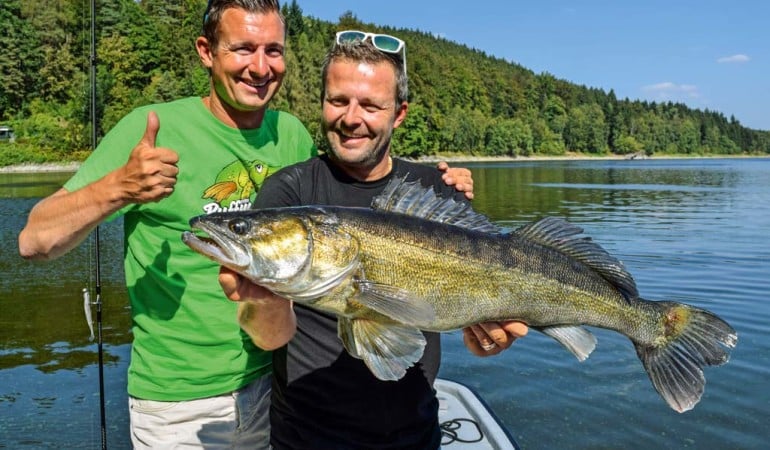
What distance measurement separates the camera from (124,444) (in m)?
7.70

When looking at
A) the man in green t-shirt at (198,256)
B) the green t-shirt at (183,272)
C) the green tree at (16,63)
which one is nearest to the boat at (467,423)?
the man in green t-shirt at (198,256)

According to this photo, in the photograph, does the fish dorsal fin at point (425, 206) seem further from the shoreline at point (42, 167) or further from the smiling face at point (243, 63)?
the shoreline at point (42, 167)

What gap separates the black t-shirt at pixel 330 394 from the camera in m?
3.16

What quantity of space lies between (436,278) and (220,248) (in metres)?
1.03

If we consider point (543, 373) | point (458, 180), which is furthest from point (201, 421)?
point (543, 373)

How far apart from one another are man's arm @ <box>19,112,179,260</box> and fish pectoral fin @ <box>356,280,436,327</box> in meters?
1.05

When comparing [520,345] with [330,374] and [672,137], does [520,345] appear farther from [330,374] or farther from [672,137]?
[672,137]

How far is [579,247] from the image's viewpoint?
353 cm

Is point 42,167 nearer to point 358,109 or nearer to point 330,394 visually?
point 358,109

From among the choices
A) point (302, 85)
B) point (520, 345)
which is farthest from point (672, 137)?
point (520, 345)

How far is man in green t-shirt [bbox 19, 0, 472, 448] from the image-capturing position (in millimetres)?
3486

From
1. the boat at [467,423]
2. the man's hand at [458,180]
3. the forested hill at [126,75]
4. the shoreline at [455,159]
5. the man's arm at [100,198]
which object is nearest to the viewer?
the man's arm at [100,198]

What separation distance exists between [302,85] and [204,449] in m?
89.8

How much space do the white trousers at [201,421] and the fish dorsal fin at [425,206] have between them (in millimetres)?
1407
